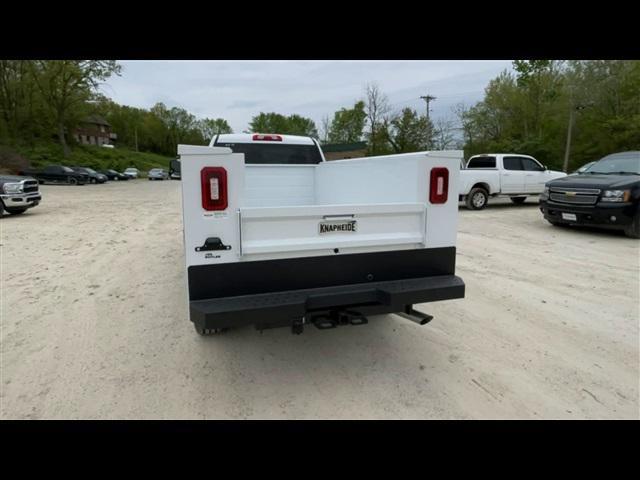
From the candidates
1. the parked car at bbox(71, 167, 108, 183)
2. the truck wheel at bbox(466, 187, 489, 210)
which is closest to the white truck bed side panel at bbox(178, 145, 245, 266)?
the truck wheel at bbox(466, 187, 489, 210)

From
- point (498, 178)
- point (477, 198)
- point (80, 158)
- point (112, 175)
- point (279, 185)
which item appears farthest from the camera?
point (80, 158)

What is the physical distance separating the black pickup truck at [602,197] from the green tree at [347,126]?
35126 mm

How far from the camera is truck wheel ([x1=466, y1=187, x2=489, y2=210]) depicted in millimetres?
13453

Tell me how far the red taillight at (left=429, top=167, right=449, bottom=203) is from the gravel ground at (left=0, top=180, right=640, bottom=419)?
1.45m

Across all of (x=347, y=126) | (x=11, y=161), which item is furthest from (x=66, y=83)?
(x=347, y=126)

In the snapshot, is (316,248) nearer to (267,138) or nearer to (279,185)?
(279,185)

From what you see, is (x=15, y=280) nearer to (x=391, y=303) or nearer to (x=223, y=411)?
(x=223, y=411)

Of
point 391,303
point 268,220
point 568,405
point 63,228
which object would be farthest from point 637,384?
point 63,228

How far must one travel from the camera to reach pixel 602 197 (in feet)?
26.6

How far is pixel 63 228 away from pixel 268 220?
9.48m

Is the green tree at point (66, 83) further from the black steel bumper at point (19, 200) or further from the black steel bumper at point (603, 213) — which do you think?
the black steel bumper at point (603, 213)

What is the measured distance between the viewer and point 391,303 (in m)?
2.88

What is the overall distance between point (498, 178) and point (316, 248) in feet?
40.9

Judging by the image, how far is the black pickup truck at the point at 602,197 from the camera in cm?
795
